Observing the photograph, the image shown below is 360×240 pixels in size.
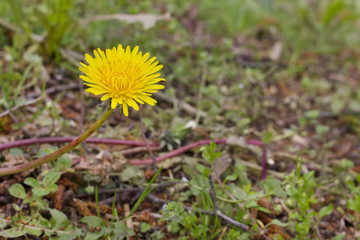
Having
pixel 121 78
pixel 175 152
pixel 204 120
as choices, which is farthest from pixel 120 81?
pixel 204 120

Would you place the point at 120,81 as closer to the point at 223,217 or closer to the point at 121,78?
the point at 121,78

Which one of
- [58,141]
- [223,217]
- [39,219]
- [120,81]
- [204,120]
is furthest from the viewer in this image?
[204,120]

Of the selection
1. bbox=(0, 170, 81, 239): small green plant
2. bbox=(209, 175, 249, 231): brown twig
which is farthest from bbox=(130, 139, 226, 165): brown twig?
bbox=(0, 170, 81, 239): small green plant

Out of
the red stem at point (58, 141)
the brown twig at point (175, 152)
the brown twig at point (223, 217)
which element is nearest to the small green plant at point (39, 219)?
the red stem at point (58, 141)

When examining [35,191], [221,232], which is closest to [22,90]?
[35,191]

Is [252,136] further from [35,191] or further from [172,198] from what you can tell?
[35,191]

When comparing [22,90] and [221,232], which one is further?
[22,90]

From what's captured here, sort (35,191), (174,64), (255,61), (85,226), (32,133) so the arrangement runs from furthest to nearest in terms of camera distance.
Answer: (255,61) → (174,64) → (32,133) → (85,226) → (35,191)

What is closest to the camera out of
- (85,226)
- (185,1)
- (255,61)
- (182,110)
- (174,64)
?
(85,226)
